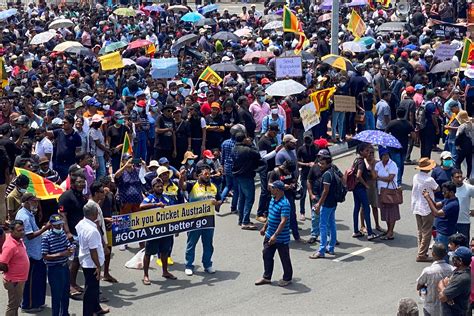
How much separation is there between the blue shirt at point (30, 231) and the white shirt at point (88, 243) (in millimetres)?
690

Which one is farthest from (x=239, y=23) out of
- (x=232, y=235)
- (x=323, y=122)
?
(x=232, y=235)

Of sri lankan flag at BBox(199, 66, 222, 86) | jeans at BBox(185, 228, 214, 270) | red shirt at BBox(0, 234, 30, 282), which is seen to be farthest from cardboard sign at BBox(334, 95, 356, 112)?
red shirt at BBox(0, 234, 30, 282)

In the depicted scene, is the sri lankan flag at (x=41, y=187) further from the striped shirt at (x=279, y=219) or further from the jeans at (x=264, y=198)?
the jeans at (x=264, y=198)

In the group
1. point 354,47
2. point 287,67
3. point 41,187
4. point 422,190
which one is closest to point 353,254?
point 422,190

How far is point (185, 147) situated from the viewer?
18562 mm

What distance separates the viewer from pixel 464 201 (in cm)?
1455

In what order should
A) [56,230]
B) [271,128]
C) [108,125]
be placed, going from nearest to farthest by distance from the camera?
[56,230]
[271,128]
[108,125]

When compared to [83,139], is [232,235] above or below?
below

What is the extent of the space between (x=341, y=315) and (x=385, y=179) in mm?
3544

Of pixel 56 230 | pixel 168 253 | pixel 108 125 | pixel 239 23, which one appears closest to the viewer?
pixel 56 230

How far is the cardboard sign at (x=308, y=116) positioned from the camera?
64.4ft

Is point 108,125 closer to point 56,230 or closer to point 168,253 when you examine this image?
point 168,253

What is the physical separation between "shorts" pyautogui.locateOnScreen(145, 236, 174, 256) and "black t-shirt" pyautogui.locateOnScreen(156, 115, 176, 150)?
A: 4.14 metres

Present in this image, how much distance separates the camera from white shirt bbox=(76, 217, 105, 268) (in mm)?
12570
